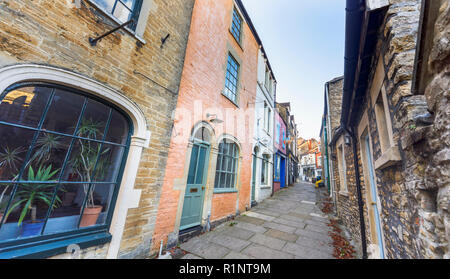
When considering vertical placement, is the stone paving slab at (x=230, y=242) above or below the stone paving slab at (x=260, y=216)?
below

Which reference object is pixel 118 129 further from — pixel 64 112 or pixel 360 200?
pixel 360 200

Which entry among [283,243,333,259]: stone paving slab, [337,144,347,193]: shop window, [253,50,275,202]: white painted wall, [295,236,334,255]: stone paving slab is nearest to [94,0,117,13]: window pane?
[283,243,333,259]: stone paving slab

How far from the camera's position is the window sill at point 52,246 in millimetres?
2033

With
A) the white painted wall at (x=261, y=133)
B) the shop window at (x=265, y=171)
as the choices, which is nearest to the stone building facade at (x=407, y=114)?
the white painted wall at (x=261, y=133)

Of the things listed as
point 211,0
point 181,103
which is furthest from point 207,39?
point 181,103

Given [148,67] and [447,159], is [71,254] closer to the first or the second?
[148,67]

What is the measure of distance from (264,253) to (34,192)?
4.16 m

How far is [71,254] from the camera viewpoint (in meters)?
2.46

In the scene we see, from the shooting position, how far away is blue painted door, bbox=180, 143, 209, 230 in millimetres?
4426

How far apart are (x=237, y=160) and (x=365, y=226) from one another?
4170mm

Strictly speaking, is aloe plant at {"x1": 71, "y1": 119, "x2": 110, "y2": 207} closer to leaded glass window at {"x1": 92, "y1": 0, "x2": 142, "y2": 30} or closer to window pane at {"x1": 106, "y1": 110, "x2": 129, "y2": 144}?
window pane at {"x1": 106, "y1": 110, "x2": 129, "y2": 144}

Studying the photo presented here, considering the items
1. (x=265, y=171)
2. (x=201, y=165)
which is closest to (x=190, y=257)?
(x=201, y=165)

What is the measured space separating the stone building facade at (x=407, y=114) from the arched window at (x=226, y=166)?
3906 mm

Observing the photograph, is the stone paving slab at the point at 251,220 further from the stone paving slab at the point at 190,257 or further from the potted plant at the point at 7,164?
the potted plant at the point at 7,164
